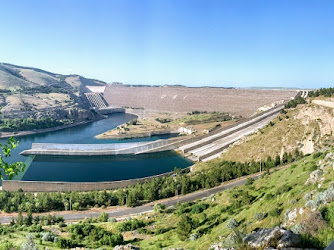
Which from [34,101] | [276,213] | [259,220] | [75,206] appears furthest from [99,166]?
[34,101]

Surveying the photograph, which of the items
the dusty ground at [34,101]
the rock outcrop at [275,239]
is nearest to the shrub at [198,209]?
the rock outcrop at [275,239]

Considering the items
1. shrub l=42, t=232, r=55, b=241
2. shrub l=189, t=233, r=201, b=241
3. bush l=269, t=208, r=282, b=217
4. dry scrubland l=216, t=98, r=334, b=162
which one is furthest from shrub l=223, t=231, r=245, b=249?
dry scrubland l=216, t=98, r=334, b=162

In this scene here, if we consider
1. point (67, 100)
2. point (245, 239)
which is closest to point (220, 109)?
point (67, 100)

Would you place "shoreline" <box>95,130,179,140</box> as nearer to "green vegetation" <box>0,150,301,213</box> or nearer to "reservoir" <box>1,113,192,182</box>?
"reservoir" <box>1,113,192,182</box>

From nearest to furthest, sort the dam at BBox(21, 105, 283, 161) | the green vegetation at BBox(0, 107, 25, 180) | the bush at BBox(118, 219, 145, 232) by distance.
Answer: the green vegetation at BBox(0, 107, 25, 180), the bush at BBox(118, 219, 145, 232), the dam at BBox(21, 105, 283, 161)

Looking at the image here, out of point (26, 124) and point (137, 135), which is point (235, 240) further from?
point (26, 124)

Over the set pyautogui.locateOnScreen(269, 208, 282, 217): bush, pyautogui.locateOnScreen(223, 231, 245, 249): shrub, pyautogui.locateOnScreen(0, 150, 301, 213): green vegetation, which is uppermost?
pyautogui.locateOnScreen(223, 231, 245, 249): shrub
